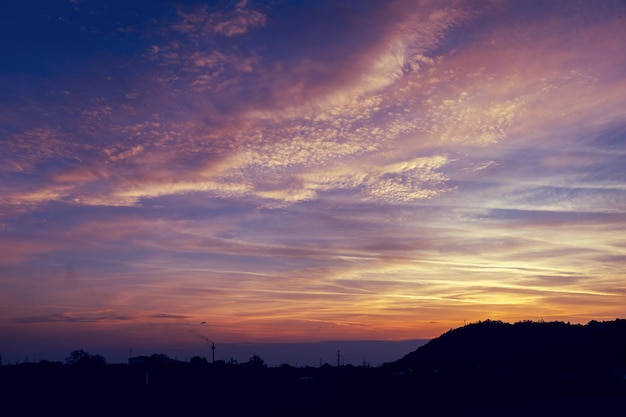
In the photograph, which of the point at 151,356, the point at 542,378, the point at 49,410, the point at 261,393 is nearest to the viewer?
the point at 49,410

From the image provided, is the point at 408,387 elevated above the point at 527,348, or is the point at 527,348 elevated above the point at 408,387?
the point at 527,348

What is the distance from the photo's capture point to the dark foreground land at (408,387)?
63906mm

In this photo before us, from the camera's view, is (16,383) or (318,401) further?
(16,383)

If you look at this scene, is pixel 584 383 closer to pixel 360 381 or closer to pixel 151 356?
pixel 360 381

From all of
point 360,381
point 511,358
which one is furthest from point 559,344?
point 360,381

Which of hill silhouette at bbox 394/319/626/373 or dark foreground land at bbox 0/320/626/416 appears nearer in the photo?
dark foreground land at bbox 0/320/626/416

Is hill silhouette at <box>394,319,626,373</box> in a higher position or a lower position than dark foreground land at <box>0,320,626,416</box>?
higher

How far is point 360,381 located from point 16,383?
48.6 metres

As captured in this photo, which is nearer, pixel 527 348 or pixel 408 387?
pixel 408 387

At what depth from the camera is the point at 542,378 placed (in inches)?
2987

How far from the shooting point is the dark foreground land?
63.9m

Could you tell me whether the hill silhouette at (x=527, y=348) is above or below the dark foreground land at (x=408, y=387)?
above

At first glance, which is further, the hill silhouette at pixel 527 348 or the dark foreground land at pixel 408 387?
the hill silhouette at pixel 527 348

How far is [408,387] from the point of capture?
7519 cm
